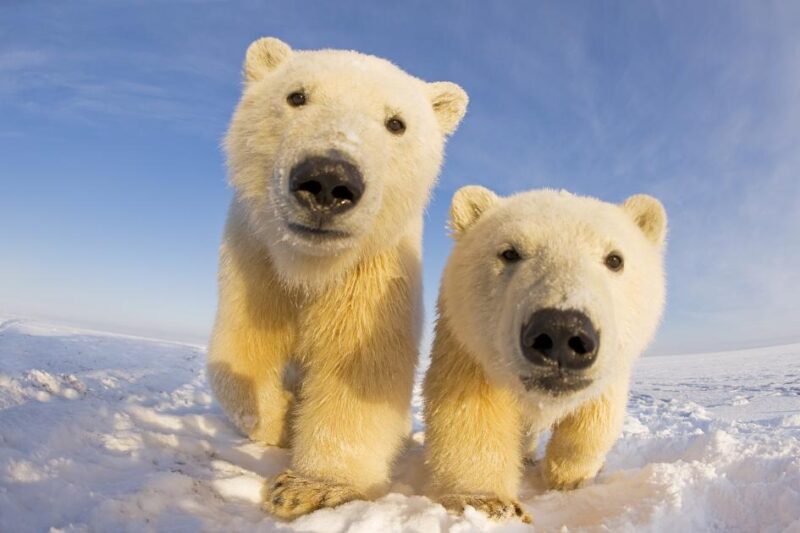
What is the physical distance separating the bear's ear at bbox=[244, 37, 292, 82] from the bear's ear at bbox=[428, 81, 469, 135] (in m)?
1.04

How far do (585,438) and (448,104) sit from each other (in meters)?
2.38

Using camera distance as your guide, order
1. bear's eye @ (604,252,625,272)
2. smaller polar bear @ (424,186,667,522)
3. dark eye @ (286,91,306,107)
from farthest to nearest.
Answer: dark eye @ (286,91,306,107), bear's eye @ (604,252,625,272), smaller polar bear @ (424,186,667,522)

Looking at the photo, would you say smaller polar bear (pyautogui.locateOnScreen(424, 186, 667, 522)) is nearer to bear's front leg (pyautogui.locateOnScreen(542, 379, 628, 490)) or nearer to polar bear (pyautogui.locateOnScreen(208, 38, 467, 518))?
bear's front leg (pyautogui.locateOnScreen(542, 379, 628, 490))

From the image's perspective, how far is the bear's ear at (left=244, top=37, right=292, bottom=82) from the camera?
132 inches

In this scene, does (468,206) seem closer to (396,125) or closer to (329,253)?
(396,125)

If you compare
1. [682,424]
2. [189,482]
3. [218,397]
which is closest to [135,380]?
[218,397]

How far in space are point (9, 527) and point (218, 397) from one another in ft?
5.54

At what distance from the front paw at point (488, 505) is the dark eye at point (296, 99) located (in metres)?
2.28

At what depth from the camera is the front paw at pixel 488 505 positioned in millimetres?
2408

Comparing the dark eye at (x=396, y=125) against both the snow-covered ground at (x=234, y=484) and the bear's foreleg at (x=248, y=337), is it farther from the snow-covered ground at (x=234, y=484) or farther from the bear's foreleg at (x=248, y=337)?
the snow-covered ground at (x=234, y=484)

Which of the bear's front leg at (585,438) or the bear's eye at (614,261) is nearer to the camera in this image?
the bear's eye at (614,261)

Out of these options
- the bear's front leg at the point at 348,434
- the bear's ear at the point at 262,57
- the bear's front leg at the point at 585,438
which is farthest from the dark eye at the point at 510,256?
the bear's ear at the point at 262,57

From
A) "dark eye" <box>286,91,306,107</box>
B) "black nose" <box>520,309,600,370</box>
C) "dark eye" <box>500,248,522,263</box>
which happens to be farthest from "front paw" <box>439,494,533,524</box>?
"dark eye" <box>286,91,306,107</box>

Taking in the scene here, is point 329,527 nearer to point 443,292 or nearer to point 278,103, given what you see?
point 443,292
